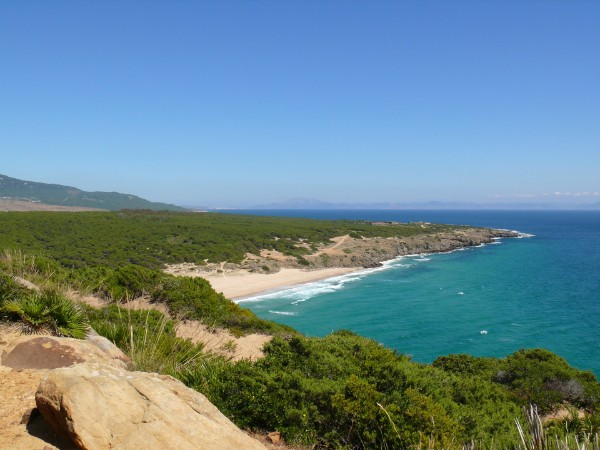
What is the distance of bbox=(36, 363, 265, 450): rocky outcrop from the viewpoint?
3.40 m

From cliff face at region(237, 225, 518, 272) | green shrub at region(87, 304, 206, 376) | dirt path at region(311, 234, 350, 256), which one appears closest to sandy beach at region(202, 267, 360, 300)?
cliff face at region(237, 225, 518, 272)

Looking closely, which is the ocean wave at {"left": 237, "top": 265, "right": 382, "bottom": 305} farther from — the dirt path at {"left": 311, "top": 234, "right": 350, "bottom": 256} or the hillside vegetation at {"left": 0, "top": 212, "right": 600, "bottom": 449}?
the hillside vegetation at {"left": 0, "top": 212, "right": 600, "bottom": 449}

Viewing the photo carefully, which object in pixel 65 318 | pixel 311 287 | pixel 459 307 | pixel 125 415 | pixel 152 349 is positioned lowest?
pixel 311 287

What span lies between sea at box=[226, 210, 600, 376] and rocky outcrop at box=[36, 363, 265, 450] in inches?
660

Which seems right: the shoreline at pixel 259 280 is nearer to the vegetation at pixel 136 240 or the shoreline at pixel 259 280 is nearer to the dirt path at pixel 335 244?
the vegetation at pixel 136 240

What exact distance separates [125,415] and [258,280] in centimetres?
3758

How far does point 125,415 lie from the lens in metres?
3.58

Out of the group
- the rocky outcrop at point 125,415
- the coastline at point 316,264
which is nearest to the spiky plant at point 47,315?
the rocky outcrop at point 125,415

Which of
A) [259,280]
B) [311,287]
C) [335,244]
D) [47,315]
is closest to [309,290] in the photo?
[311,287]

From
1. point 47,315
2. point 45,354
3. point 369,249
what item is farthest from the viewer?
point 369,249

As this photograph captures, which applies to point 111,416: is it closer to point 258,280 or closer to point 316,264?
point 258,280

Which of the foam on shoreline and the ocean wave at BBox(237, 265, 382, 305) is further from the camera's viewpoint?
the foam on shoreline

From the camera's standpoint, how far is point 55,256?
3691cm

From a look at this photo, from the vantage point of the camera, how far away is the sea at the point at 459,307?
75.3 feet
